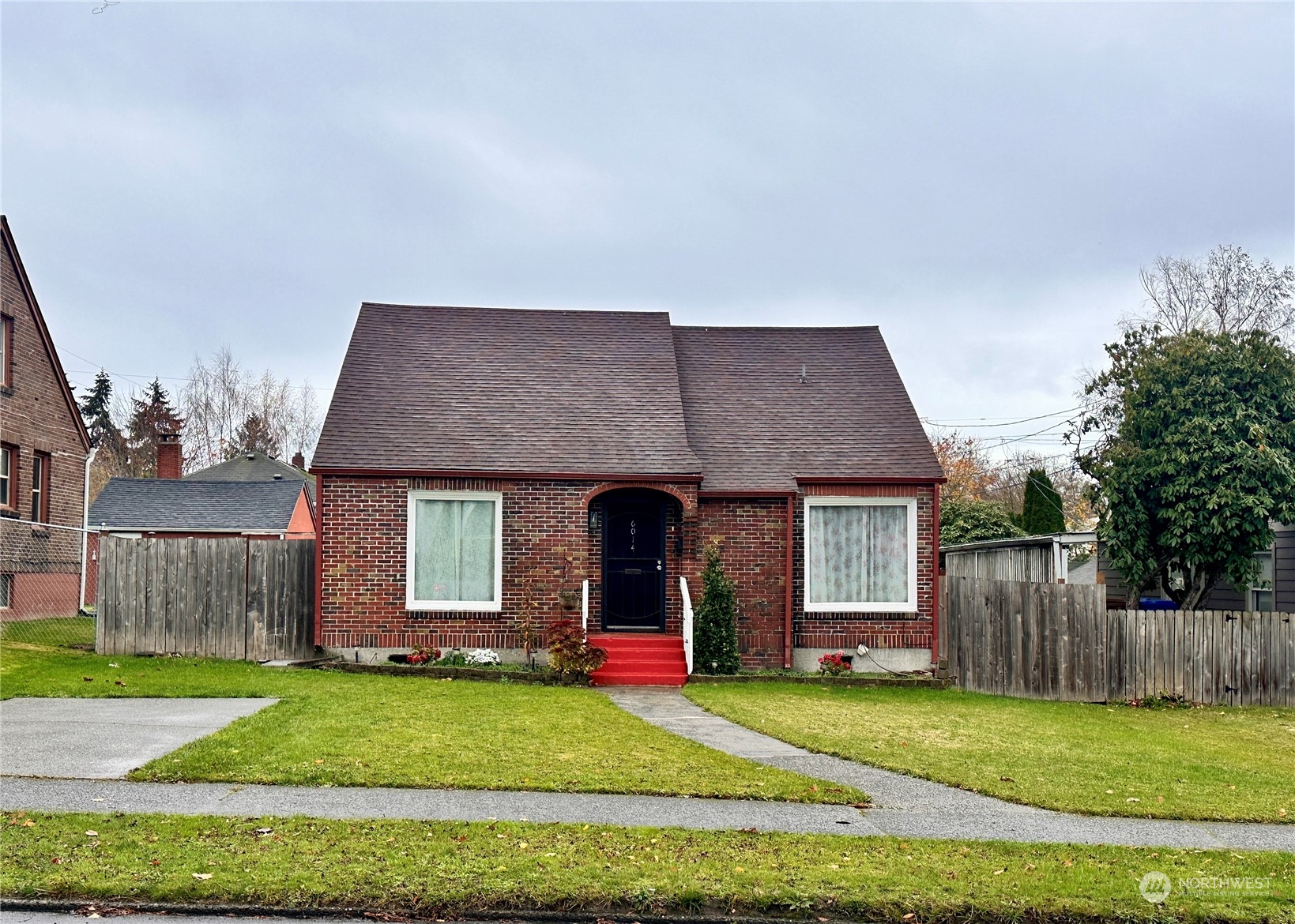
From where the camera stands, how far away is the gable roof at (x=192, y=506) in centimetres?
3306

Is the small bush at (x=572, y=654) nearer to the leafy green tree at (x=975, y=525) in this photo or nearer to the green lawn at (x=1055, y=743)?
the green lawn at (x=1055, y=743)

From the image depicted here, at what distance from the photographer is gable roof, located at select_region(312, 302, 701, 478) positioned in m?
18.2

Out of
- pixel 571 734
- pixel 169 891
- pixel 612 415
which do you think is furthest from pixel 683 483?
pixel 169 891

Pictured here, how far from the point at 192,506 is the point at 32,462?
950cm

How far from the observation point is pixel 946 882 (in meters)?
6.62

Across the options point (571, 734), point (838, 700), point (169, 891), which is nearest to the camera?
point (169, 891)

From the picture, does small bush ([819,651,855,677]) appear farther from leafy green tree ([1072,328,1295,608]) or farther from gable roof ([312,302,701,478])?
leafy green tree ([1072,328,1295,608])

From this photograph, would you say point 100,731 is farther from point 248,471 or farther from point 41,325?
point 248,471

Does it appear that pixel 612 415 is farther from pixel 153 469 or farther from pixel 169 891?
pixel 153 469

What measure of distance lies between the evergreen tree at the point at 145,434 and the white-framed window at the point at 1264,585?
5275 centimetres

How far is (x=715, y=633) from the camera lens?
56.2 ft

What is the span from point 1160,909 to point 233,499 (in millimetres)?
32603

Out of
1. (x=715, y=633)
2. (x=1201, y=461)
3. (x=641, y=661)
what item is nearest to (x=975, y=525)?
(x=1201, y=461)

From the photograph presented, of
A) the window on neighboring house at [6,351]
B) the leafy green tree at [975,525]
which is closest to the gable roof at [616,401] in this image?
the window on neighboring house at [6,351]
